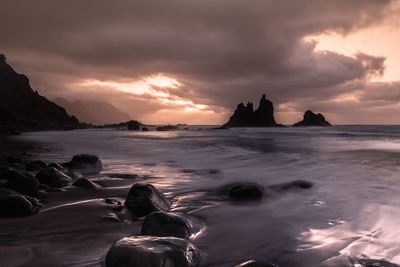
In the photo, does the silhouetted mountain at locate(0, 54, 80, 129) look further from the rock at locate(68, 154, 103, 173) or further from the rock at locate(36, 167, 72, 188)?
the rock at locate(36, 167, 72, 188)

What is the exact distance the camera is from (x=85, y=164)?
8.56 meters

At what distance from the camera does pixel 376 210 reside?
4867 millimetres

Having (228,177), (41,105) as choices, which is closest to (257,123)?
(41,105)

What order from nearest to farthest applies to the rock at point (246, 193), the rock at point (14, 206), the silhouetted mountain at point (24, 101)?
the rock at point (14, 206) < the rock at point (246, 193) < the silhouetted mountain at point (24, 101)

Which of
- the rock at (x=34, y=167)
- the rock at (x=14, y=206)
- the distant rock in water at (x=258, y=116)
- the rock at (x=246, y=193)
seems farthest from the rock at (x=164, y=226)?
the distant rock in water at (x=258, y=116)

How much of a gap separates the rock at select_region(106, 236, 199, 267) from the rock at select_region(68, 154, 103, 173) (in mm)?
6438

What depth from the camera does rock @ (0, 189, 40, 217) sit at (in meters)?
3.78

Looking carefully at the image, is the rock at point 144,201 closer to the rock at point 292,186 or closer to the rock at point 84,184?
the rock at point 84,184

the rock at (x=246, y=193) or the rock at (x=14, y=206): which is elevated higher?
the rock at (x=14, y=206)

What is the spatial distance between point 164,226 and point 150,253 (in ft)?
3.05

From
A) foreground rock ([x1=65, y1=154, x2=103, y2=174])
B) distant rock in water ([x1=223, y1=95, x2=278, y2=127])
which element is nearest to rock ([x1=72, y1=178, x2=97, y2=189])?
foreground rock ([x1=65, y1=154, x2=103, y2=174])

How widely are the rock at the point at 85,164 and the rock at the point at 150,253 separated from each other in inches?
253

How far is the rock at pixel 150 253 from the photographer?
2240mm

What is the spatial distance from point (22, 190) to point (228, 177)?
5.50 metres
